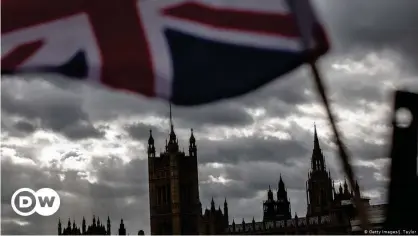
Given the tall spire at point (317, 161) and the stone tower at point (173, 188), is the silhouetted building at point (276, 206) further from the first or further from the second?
the stone tower at point (173, 188)

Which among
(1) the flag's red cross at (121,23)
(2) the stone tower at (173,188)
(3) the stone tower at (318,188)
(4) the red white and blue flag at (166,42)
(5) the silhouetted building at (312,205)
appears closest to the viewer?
(4) the red white and blue flag at (166,42)

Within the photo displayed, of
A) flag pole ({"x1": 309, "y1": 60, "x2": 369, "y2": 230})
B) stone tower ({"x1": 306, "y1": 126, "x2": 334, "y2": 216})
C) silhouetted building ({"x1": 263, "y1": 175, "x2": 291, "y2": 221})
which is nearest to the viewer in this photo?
flag pole ({"x1": 309, "y1": 60, "x2": 369, "y2": 230})

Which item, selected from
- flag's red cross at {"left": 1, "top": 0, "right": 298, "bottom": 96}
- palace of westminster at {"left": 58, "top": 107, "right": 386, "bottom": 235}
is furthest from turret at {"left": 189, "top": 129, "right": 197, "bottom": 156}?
flag's red cross at {"left": 1, "top": 0, "right": 298, "bottom": 96}

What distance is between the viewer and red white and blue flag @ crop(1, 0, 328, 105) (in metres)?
6.01

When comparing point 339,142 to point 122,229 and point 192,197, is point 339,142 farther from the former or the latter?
point 192,197

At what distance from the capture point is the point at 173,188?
253 feet

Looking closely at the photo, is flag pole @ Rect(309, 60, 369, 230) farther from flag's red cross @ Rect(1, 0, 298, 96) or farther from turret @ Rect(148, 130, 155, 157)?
turret @ Rect(148, 130, 155, 157)

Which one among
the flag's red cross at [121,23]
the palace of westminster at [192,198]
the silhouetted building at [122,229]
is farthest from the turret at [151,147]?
the flag's red cross at [121,23]

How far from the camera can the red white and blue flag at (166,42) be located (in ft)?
19.7

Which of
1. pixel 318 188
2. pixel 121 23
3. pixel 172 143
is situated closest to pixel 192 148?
pixel 172 143

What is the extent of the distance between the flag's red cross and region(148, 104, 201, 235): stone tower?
66542mm

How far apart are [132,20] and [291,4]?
145 centimetres

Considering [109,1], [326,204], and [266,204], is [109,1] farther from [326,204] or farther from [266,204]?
[266,204]

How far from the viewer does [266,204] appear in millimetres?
90125
